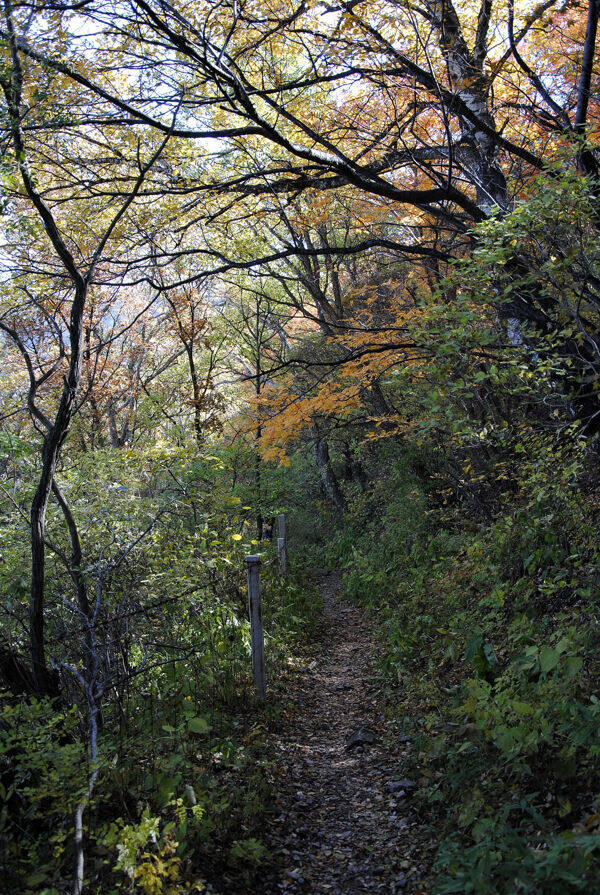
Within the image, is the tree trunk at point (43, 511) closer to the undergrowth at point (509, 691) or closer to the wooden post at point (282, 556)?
the undergrowth at point (509, 691)

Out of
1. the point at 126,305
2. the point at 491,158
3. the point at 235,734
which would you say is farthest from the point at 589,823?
the point at 126,305

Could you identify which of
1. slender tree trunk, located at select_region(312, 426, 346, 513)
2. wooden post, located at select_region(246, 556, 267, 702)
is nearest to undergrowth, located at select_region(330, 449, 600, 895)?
wooden post, located at select_region(246, 556, 267, 702)

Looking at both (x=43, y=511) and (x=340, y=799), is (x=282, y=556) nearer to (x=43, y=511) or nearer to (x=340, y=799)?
(x=340, y=799)

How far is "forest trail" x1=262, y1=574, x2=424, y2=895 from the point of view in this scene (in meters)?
3.42

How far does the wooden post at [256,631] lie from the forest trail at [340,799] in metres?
0.46

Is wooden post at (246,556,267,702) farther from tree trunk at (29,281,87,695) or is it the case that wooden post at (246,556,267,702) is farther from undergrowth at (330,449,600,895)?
tree trunk at (29,281,87,695)

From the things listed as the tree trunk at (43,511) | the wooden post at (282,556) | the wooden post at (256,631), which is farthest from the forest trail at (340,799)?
the wooden post at (282,556)

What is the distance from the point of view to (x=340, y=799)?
4.35m

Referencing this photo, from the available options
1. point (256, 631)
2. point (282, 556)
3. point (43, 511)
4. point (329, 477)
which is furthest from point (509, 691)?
point (329, 477)

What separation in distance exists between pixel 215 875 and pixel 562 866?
1.99m

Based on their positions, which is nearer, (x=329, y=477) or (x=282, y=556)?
(x=282, y=556)

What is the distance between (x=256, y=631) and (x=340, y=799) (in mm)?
1730

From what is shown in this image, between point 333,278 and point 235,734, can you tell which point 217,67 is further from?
point 333,278

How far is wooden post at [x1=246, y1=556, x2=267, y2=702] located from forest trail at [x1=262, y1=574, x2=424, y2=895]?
1.52 ft
